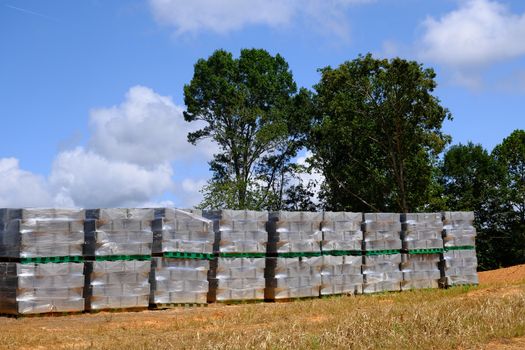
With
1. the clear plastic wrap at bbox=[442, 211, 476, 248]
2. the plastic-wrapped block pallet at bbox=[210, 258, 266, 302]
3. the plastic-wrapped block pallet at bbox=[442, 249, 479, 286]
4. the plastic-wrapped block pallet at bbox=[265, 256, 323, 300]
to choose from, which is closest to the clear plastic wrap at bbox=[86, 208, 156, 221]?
the plastic-wrapped block pallet at bbox=[210, 258, 266, 302]

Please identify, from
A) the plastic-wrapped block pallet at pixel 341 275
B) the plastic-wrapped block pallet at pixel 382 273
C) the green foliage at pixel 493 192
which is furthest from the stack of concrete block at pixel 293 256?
the green foliage at pixel 493 192

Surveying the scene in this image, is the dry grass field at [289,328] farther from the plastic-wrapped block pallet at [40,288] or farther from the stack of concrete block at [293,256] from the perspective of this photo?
the stack of concrete block at [293,256]

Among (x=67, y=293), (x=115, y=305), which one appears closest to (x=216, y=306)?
(x=115, y=305)

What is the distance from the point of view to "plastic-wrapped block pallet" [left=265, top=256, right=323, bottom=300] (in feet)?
60.6

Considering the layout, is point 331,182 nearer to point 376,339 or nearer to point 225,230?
point 225,230

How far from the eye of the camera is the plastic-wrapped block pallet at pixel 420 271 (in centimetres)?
2191

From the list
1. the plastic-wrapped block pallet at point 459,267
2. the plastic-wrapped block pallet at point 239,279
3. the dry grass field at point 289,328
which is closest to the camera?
the dry grass field at point 289,328

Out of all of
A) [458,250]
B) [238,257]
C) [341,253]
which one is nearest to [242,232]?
[238,257]

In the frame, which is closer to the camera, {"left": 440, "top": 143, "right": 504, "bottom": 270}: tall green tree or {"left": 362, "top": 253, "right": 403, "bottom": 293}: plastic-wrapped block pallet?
{"left": 362, "top": 253, "right": 403, "bottom": 293}: plastic-wrapped block pallet

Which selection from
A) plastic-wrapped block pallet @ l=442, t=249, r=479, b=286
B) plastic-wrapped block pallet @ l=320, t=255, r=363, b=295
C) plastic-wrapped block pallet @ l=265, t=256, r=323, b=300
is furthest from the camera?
plastic-wrapped block pallet @ l=442, t=249, r=479, b=286

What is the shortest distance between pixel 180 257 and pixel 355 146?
88.5 ft

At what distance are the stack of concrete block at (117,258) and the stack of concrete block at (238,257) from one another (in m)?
2.00

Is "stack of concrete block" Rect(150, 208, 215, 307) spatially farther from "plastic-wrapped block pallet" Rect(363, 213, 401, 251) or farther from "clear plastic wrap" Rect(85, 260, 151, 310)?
"plastic-wrapped block pallet" Rect(363, 213, 401, 251)

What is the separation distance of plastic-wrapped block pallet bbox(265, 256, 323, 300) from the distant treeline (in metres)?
19.4
